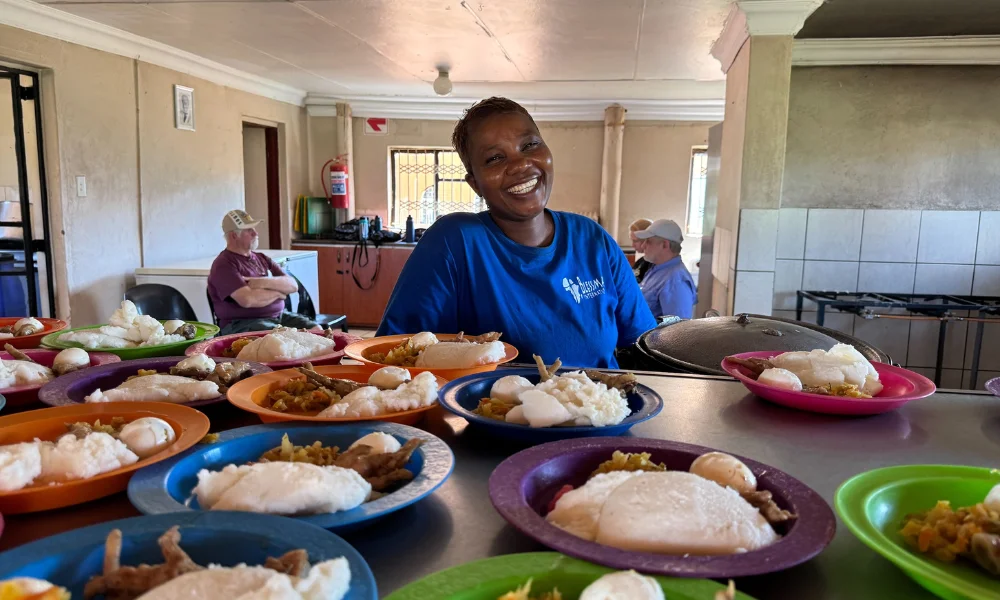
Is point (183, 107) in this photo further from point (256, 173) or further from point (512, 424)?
point (512, 424)

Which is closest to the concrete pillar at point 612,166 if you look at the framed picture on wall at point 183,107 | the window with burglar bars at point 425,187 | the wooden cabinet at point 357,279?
the window with burglar bars at point 425,187

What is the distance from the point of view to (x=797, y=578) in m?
0.72

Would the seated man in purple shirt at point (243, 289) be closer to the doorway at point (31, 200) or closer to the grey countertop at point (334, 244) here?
the doorway at point (31, 200)

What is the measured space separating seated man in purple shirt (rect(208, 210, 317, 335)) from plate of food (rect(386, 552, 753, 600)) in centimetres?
363

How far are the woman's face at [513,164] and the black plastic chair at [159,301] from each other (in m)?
3.00

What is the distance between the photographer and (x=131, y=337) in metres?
1.73

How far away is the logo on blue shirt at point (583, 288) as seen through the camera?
1952mm

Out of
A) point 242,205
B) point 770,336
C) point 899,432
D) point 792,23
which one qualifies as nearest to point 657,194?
point 792,23

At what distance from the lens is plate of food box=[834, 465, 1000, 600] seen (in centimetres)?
64

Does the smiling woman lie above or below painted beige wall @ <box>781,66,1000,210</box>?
below

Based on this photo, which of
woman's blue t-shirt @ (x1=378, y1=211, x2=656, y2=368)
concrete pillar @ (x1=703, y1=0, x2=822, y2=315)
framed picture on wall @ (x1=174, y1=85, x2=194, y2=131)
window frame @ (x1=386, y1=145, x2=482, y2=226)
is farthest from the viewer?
window frame @ (x1=386, y1=145, x2=482, y2=226)

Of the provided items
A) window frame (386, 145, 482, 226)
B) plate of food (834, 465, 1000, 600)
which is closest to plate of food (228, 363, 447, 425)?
plate of food (834, 465, 1000, 600)

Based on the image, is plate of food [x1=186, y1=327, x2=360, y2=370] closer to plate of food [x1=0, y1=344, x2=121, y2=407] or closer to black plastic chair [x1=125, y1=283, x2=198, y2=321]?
plate of food [x1=0, y1=344, x2=121, y2=407]

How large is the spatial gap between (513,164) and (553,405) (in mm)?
1073
